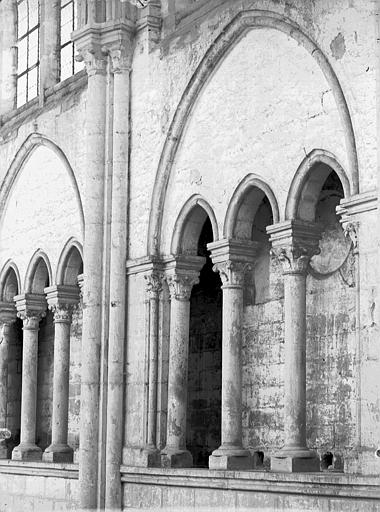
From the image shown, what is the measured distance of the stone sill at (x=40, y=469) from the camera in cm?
1667

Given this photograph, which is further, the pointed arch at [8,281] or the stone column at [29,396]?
the pointed arch at [8,281]

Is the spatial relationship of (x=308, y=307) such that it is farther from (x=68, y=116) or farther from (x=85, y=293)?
(x=68, y=116)

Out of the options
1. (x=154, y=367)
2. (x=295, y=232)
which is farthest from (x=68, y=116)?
(x=295, y=232)

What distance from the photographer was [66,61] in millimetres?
19062

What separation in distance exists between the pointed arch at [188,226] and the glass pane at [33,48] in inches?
231

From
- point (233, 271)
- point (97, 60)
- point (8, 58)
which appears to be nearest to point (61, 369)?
point (97, 60)

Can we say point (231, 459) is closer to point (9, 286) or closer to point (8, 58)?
point (9, 286)

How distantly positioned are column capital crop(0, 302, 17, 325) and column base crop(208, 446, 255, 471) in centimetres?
674

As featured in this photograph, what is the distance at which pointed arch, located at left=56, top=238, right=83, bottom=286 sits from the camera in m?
18.1

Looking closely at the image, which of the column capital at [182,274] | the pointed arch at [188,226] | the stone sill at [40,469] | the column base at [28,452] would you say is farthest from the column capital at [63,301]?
the pointed arch at [188,226]

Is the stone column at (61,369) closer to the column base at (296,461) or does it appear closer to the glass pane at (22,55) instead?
the glass pane at (22,55)

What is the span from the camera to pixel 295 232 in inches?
517

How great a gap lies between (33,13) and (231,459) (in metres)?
9.19

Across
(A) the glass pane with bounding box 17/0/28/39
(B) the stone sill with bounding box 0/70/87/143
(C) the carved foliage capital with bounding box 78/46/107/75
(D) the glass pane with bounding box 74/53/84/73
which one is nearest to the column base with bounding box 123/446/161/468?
(C) the carved foliage capital with bounding box 78/46/107/75
